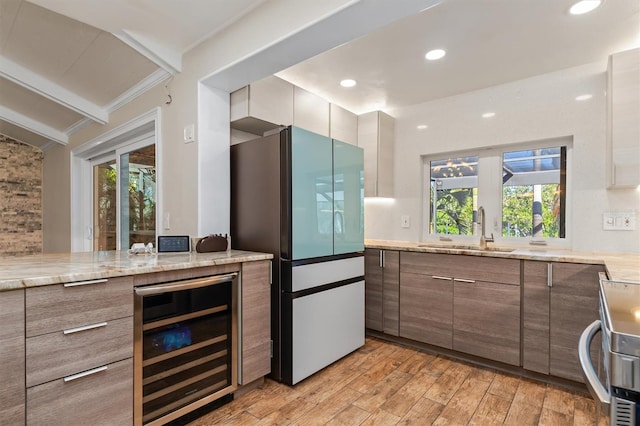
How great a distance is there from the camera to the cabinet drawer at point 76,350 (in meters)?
1.24

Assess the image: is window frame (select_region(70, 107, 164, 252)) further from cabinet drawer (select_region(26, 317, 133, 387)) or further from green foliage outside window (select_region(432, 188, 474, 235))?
green foliage outside window (select_region(432, 188, 474, 235))

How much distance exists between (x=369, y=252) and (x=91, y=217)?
12.5ft

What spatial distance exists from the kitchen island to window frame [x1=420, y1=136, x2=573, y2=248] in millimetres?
2569

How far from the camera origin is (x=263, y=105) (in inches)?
99.8

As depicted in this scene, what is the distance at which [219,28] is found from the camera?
7.30ft

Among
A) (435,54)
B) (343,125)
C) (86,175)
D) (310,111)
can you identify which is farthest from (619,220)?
(86,175)

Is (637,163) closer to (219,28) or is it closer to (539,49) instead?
(539,49)

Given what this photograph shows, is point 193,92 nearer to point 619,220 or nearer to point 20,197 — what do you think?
point 619,220

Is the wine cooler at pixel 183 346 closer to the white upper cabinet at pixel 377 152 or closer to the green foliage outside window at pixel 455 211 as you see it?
the white upper cabinet at pixel 377 152

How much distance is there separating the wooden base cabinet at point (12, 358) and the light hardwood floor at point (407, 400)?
2.70 feet

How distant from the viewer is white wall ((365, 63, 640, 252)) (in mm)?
2535

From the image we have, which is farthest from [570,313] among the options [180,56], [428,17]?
[180,56]

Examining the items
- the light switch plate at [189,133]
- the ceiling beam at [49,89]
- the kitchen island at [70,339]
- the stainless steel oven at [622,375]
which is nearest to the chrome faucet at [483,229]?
the stainless steel oven at [622,375]

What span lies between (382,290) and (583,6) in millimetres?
2380
